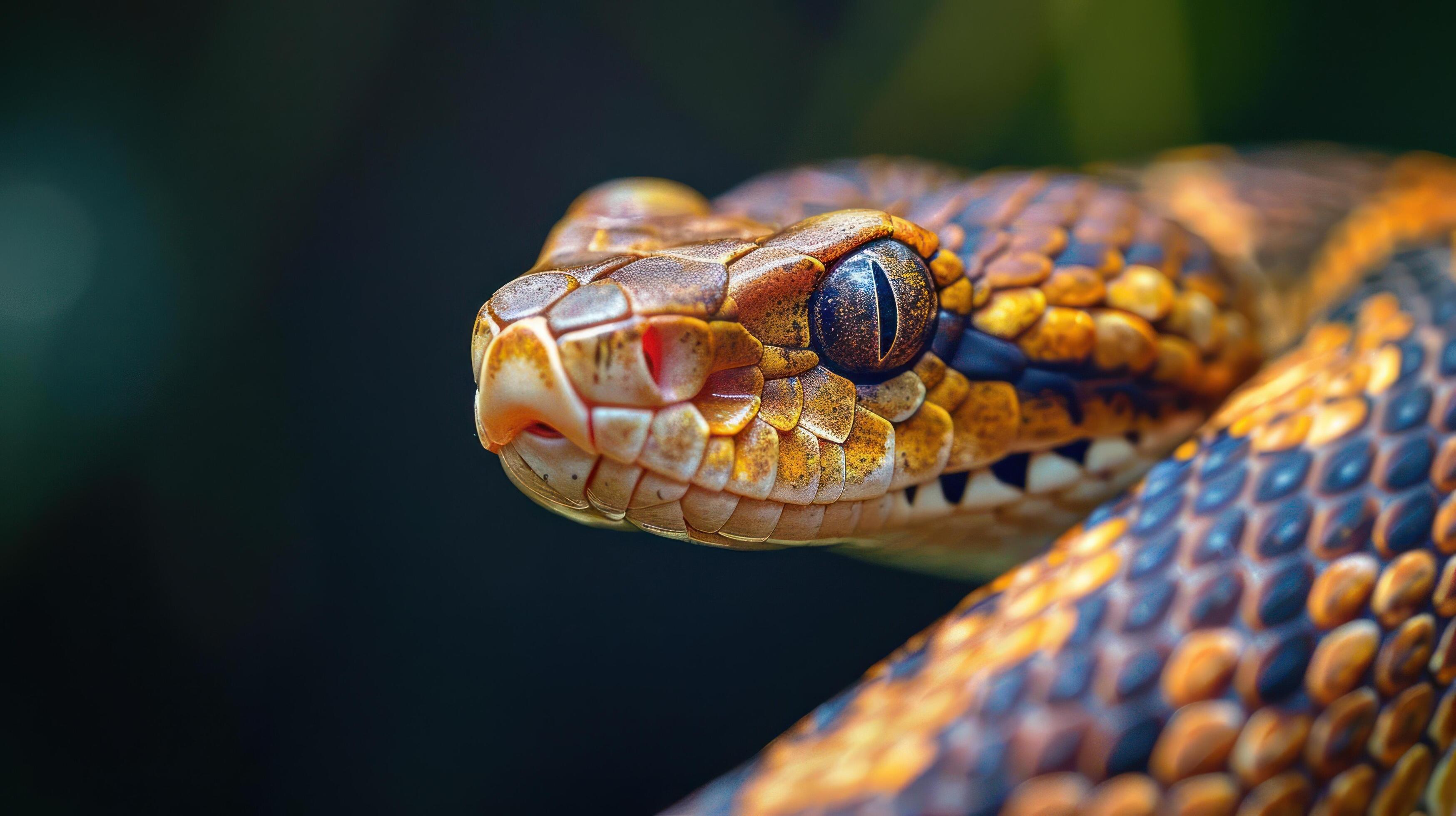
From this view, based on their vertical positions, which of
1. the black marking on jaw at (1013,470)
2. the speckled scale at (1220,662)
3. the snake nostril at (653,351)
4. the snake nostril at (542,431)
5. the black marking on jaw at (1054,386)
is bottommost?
the speckled scale at (1220,662)

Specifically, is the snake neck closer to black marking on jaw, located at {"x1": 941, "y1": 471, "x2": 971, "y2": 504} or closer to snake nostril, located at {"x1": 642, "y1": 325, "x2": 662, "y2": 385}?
black marking on jaw, located at {"x1": 941, "y1": 471, "x2": 971, "y2": 504}

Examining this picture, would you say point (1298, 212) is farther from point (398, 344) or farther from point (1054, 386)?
point (398, 344)

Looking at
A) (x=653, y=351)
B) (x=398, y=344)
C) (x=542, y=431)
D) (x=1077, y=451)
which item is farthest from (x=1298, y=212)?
(x=398, y=344)

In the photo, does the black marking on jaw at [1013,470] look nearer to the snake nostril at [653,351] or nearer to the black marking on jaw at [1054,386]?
the black marking on jaw at [1054,386]

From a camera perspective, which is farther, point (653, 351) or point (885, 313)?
point (885, 313)

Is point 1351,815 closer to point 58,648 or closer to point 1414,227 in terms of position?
point 1414,227

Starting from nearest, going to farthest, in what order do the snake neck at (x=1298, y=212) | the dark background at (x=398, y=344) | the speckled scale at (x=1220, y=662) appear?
the speckled scale at (x=1220, y=662) → the snake neck at (x=1298, y=212) → the dark background at (x=398, y=344)

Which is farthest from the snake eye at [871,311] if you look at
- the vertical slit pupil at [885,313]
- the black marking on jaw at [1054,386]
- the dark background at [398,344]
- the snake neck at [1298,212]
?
the dark background at [398,344]

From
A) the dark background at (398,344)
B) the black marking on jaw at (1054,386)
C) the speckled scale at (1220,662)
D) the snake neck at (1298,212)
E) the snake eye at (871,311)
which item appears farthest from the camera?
the dark background at (398,344)
